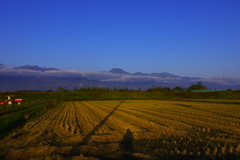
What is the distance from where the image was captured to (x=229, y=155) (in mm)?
7504

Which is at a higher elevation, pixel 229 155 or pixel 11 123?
pixel 229 155

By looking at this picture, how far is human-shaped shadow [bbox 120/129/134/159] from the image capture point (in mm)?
7468

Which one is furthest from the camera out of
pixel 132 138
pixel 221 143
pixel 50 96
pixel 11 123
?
pixel 50 96

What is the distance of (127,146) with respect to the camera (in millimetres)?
9039

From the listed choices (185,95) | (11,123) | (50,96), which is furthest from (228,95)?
(11,123)

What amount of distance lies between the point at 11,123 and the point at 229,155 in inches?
593

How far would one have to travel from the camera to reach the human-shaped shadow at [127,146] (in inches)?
294

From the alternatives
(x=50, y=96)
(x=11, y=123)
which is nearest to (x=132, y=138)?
(x=11, y=123)

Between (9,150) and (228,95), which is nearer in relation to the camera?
(9,150)

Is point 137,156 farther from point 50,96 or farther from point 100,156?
point 50,96

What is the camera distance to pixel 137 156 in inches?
286

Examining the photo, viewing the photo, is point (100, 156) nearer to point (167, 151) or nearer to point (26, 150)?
point (167, 151)

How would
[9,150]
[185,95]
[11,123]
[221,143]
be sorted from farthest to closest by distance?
[185,95] → [11,123] → [221,143] → [9,150]

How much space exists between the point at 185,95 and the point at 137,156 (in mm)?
79460
